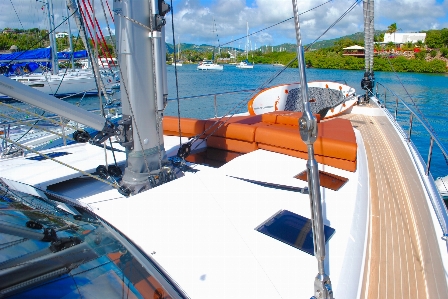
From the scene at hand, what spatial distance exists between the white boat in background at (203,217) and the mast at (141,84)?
0.01 m

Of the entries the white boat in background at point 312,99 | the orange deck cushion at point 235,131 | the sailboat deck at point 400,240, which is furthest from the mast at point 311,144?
the white boat in background at point 312,99

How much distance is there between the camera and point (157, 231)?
2.74 m

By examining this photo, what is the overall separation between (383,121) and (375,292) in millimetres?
7175

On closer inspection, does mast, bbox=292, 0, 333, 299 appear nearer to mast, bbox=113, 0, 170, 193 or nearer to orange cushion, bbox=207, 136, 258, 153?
mast, bbox=113, 0, 170, 193

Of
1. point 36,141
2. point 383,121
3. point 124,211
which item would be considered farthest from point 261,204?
point 36,141

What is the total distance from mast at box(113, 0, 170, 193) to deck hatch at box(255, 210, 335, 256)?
1.26 m

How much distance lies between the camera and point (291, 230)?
9.50ft

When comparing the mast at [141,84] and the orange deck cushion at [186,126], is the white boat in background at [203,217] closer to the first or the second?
the mast at [141,84]

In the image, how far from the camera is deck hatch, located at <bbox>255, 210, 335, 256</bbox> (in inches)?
108

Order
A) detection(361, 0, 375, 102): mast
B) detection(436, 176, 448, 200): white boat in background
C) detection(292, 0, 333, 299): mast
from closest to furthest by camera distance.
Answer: detection(292, 0, 333, 299): mast → detection(436, 176, 448, 200): white boat in background → detection(361, 0, 375, 102): mast

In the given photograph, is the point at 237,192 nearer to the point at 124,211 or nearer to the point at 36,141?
the point at 124,211

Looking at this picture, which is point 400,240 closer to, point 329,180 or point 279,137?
point 329,180

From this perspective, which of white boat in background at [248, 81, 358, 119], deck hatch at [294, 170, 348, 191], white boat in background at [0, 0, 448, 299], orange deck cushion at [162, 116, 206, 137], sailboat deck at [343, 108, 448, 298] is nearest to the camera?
white boat in background at [0, 0, 448, 299]

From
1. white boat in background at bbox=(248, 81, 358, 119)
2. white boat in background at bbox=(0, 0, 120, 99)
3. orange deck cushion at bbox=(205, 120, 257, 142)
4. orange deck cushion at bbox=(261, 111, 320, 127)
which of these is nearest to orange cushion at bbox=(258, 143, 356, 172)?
orange deck cushion at bbox=(205, 120, 257, 142)
